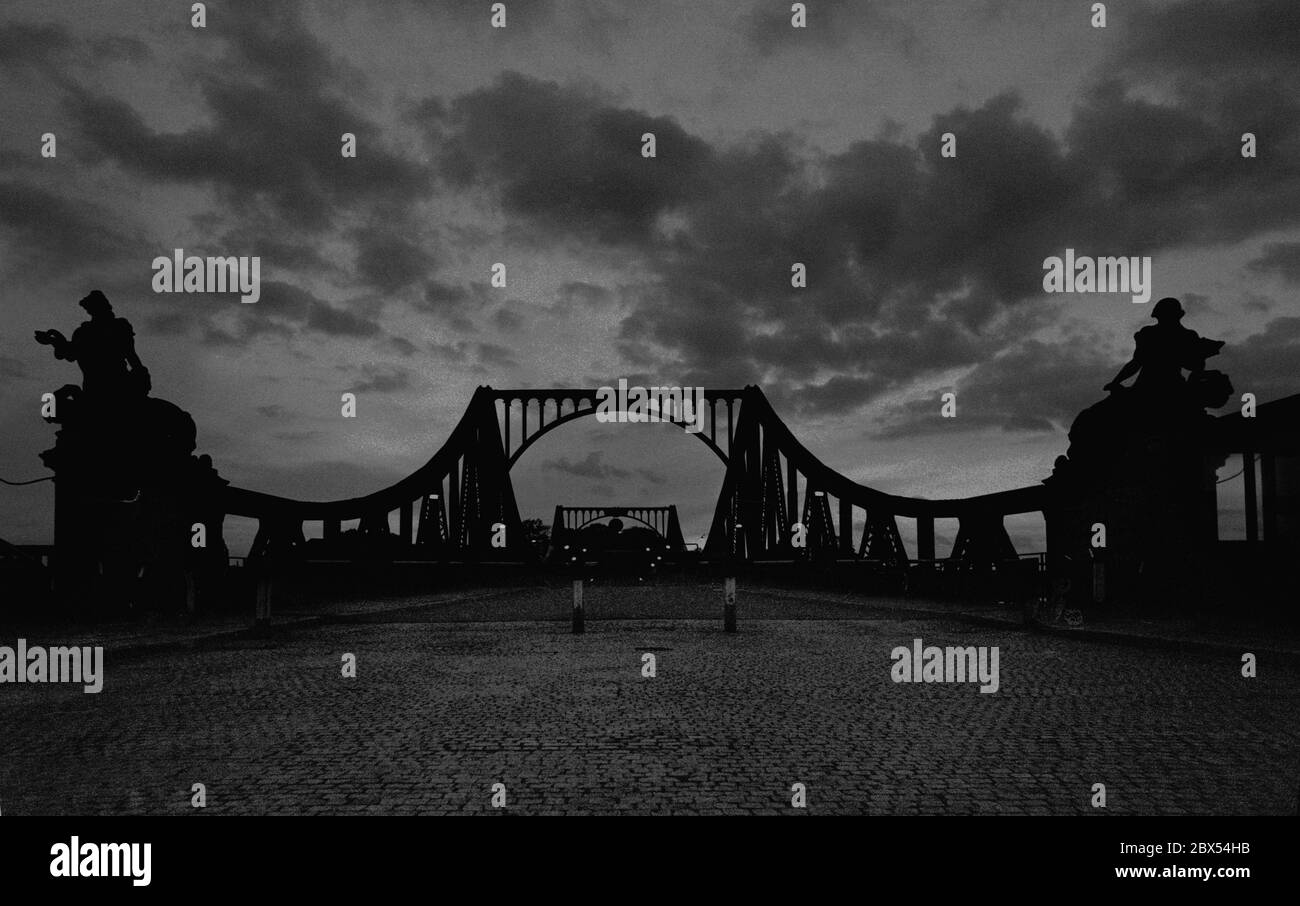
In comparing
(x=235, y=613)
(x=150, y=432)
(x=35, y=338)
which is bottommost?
(x=235, y=613)

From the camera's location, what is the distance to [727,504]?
68.6 meters

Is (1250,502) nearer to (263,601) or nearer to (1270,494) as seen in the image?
(1270,494)

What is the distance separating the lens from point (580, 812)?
4.96 meters

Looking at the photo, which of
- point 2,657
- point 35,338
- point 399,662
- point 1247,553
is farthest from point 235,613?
point 1247,553

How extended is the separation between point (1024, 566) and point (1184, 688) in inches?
522

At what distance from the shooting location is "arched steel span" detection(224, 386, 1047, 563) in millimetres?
26422

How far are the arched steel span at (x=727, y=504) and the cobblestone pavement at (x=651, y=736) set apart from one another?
13.3m

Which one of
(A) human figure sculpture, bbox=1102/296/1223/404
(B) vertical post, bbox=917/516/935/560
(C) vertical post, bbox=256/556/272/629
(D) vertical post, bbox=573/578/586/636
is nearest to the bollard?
(C) vertical post, bbox=256/556/272/629

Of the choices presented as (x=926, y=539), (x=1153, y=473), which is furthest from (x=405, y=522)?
(x=1153, y=473)

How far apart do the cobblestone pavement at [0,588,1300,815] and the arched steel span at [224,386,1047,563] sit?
13.3 metres

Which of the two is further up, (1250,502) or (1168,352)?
(1168,352)

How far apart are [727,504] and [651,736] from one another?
61835 mm

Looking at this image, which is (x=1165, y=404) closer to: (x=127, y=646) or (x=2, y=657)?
(x=127, y=646)
